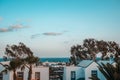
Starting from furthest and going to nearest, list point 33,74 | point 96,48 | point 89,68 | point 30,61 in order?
point 96,48 → point 89,68 → point 33,74 → point 30,61

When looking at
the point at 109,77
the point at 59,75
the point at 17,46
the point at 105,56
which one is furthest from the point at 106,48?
the point at 109,77

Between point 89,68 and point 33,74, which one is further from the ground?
point 89,68

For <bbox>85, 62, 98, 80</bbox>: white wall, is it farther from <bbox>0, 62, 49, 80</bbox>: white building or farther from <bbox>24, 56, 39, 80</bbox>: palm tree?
<bbox>24, 56, 39, 80</bbox>: palm tree

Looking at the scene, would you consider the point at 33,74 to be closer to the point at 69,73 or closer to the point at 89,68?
the point at 69,73

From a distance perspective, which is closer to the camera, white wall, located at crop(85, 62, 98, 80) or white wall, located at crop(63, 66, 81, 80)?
white wall, located at crop(85, 62, 98, 80)

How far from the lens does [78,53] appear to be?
50375 millimetres

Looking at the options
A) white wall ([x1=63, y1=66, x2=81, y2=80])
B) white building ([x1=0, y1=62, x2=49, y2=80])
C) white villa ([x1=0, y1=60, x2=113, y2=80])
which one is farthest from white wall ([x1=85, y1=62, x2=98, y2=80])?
white building ([x1=0, y1=62, x2=49, y2=80])

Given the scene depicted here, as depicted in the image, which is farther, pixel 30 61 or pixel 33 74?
pixel 33 74

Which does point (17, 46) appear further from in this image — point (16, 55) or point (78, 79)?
point (78, 79)

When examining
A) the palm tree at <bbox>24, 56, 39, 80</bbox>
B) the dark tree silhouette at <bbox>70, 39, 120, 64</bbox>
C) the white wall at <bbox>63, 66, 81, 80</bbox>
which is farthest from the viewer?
the dark tree silhouette at <bbox>70, 39, 120, 64</bbox>

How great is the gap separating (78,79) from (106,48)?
19.3 metres

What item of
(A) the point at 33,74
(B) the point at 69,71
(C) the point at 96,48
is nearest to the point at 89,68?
(B) the point at 69,71

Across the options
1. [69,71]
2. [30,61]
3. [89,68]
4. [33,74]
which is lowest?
[33,74]

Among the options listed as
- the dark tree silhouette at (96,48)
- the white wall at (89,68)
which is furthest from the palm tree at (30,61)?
the dark tree silhouette at (96,48)
